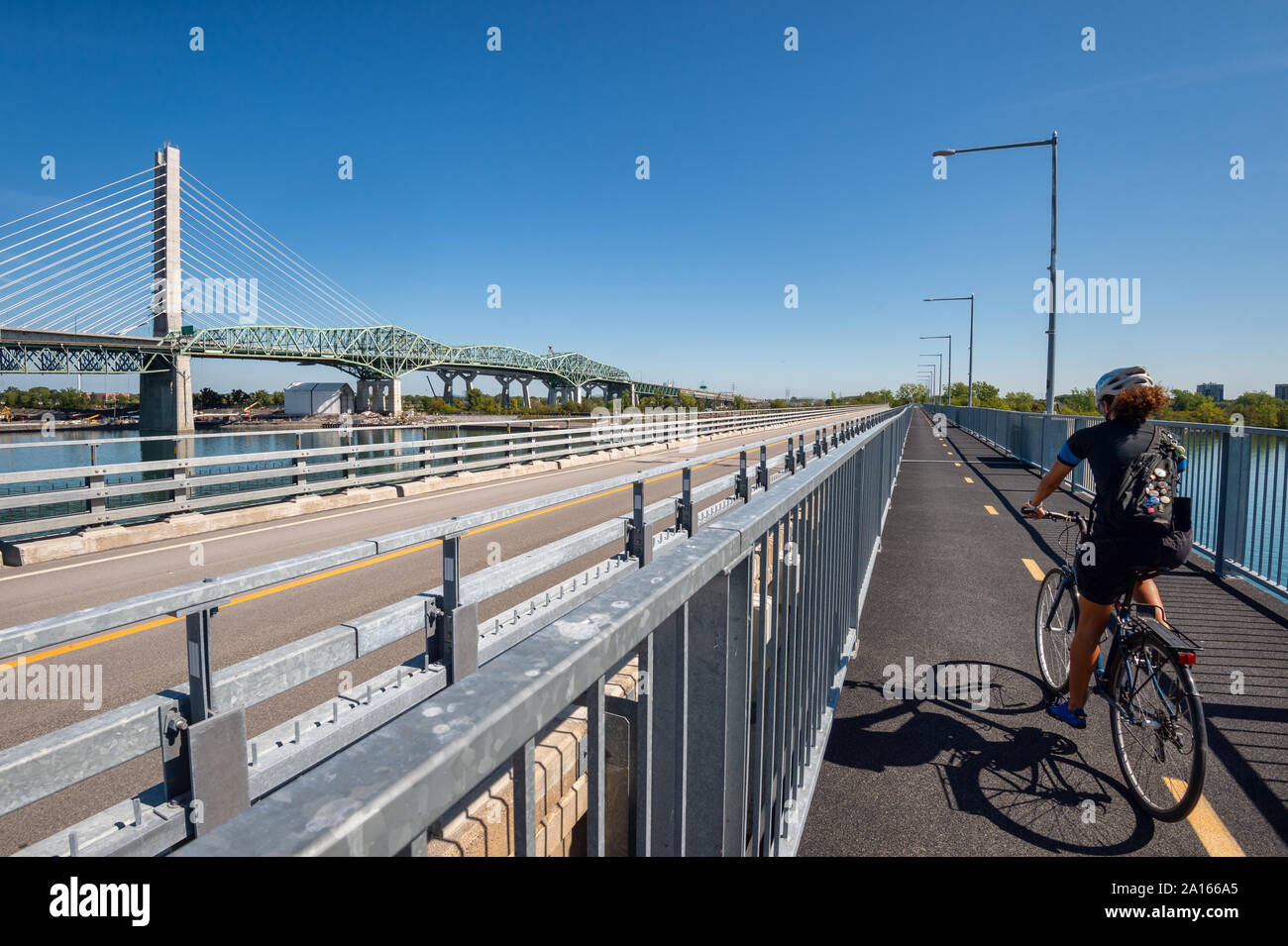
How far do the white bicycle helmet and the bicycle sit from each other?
2.77ft

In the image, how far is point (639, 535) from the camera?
6180mm

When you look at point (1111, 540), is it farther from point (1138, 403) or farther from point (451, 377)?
point (451, 377)

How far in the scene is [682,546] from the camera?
6.05 feet

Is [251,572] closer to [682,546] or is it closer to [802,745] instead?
[682,546]

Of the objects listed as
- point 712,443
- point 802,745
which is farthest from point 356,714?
point 712,443

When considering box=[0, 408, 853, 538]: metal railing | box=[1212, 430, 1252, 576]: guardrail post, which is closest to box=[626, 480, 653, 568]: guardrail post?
box=[0, 408, 853, 538]: metal railing

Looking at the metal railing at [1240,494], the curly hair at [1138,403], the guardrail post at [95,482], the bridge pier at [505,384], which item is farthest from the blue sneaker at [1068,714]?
the bridge pier at [505,384]

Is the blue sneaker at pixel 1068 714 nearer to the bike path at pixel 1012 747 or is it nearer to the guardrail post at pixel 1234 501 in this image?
Result: the bike path at pixel 1012 747

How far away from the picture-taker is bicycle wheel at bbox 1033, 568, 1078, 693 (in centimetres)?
512

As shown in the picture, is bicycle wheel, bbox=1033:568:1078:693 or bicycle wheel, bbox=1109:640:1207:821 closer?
bicycle wheel, bbox=1109:640:1207:821

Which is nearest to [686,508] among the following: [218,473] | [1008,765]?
[1008,765]

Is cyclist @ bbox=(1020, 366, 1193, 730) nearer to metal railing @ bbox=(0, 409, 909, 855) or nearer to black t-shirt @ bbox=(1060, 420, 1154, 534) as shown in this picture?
black t-shirt @ bbox=(1060, 420, 1154, 534)

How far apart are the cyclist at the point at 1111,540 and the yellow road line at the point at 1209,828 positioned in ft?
2.72
